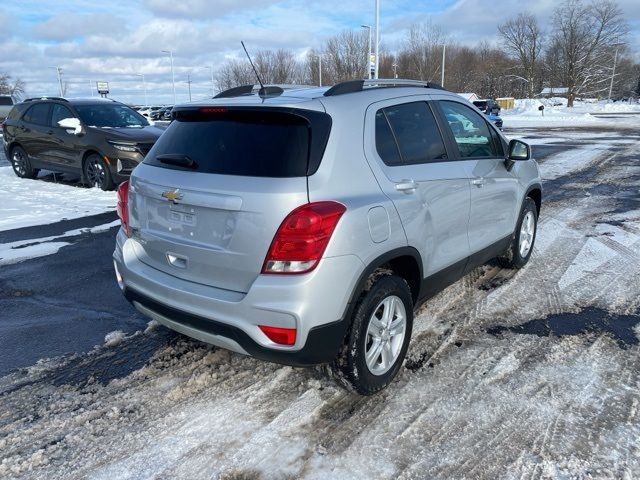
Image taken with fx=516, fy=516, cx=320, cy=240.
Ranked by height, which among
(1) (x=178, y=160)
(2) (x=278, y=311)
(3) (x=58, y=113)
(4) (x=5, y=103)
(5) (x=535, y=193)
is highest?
(4) (x=5, y=103)

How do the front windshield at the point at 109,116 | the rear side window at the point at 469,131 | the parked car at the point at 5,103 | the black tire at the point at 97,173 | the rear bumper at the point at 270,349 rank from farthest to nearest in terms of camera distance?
the parked car at the point at 5,103 → the front windshield at the point at 109,116 → the black tire at the point at 97,173 → the rear side window at the point at 469,131 → the rear bumper at the point at 270,349

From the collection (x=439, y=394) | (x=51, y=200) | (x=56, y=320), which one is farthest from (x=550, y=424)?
(x=51, y=200)

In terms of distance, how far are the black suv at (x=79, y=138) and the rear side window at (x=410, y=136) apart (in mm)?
6837

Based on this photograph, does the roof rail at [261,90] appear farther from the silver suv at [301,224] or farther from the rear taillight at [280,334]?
the rear taillight at [280,334]

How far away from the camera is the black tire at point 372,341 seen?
9.40ft

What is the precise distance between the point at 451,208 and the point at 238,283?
1664 mm

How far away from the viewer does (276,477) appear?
2.47 meters

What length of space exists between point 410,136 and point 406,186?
1.52 ft

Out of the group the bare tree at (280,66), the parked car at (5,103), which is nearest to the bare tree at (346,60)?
the bare tree at (280,66)

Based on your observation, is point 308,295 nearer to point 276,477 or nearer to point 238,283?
point 238,283

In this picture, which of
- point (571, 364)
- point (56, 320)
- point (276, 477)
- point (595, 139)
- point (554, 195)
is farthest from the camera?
point (595, 139)

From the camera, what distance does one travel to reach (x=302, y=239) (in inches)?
101

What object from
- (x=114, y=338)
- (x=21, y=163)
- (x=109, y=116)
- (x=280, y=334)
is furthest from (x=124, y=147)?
(x=280, y=334)

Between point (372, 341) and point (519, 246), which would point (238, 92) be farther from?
point (519, 246)
